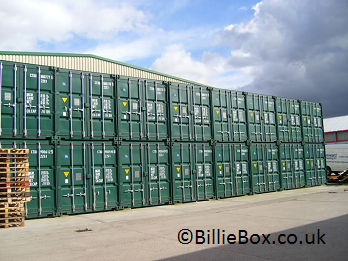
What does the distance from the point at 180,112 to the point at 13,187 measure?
785 cm

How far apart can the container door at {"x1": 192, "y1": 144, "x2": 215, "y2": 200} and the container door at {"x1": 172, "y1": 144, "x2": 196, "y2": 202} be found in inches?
11.3

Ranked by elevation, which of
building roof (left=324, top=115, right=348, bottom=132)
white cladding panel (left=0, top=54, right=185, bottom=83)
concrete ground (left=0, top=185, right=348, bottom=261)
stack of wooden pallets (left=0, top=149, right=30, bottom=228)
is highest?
white cladding panel (left=0, top=54, right=185, bottom=83)

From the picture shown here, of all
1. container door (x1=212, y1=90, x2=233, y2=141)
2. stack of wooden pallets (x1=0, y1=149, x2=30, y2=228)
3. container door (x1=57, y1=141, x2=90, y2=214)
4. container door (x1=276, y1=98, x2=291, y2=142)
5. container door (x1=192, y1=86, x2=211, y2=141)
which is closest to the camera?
stack of wooden pallets (x1=0, y1=149, x2=30, y2=228)

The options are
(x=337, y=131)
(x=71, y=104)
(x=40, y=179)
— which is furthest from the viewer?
(x=337, y=131)

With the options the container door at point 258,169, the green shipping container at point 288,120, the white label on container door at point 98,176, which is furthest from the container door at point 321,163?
the white label on container door at point 98,176

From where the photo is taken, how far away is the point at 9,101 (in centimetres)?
1157

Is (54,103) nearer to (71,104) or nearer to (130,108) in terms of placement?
(71,104)

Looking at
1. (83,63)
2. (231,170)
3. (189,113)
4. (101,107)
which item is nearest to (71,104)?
(101,107)

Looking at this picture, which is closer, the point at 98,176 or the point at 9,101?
the point at 9,101

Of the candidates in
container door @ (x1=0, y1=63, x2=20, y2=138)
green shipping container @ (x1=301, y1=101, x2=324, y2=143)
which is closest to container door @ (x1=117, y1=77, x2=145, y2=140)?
container door @ (x1=0, y1=63, x2=20, y2=138)

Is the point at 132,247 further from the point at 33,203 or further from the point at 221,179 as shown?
the point at 221,179

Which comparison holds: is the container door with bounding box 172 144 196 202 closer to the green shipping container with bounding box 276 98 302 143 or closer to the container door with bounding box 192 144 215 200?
the container door with bounding box 192 144 215 200

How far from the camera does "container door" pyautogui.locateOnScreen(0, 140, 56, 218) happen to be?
11.7 m

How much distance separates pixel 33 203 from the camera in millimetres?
11734
